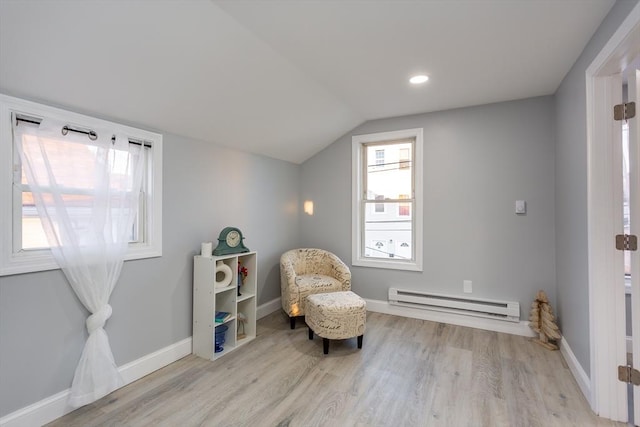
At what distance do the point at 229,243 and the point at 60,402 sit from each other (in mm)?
1529

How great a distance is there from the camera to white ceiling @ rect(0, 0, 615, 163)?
1579mm

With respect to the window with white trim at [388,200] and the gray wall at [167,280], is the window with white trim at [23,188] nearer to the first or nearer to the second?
the gray wall at [167,280]

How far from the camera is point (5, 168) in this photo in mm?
1658

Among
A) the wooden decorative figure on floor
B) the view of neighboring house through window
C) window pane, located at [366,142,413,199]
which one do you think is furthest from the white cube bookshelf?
the wooden decorative figure on floor

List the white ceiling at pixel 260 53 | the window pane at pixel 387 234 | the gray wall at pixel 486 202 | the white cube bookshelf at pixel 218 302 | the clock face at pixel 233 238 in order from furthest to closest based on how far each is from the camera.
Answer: the window pane at pixel 387 234
the gray wall at pixel 486 202
the clock face at pixel 233 238
the white cube bookshelf at pixel 218 302
the white ceiling at pixel 260 53

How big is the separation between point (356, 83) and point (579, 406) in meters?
2.96

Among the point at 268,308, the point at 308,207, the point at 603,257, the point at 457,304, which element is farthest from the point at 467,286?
the point at 268,308

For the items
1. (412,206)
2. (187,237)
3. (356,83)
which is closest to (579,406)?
(412,206)

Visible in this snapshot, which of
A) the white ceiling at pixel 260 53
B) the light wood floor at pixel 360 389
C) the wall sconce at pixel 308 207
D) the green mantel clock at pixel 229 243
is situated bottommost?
the light wood floor at pixel 360 389

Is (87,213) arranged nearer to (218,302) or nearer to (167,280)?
(167,280)

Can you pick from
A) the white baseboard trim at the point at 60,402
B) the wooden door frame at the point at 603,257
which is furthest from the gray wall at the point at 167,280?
the wooden door frame at the point at 603,257

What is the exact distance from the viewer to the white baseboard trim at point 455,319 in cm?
312

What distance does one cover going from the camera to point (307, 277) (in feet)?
11.7

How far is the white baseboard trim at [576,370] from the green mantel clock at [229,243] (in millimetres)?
2875
